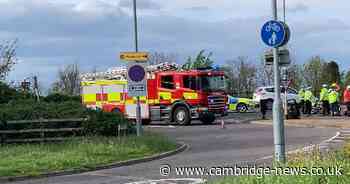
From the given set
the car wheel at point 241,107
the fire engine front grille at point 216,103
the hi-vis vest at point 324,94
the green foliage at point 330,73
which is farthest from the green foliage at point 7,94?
the green foliage at point 330,73

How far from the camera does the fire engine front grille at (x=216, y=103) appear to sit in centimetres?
3747

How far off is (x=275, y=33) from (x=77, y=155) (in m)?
7.81

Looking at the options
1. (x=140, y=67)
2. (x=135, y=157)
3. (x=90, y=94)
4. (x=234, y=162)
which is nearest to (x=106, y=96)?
(x=90, y=94)

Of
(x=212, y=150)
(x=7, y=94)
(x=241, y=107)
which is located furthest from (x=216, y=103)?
(x=241, y=107)

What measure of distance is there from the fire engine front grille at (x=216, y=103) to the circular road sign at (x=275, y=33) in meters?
23.3

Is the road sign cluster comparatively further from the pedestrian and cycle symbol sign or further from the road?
the road

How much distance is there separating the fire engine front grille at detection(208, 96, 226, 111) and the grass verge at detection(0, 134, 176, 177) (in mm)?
14375

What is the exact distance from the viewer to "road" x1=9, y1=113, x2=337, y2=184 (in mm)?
15883

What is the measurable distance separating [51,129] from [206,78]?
47.0 ft

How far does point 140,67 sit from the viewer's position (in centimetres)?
2323

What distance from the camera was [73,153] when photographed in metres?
19.9

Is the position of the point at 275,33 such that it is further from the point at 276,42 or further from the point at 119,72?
the point at 119,72

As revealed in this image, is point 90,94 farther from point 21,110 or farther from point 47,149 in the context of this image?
point 47,149

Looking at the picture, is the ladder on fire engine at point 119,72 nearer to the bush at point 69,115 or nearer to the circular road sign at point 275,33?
the bush at point 69,115
